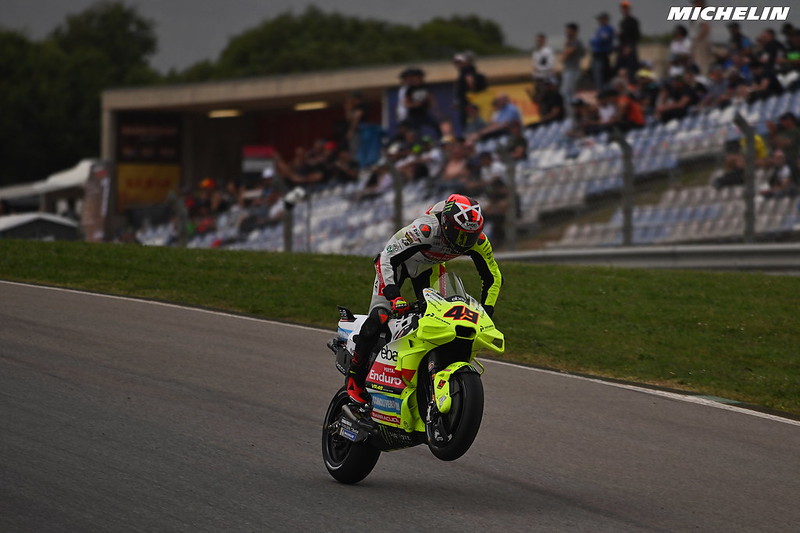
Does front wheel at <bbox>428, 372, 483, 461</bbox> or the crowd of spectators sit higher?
the crowd of spectators

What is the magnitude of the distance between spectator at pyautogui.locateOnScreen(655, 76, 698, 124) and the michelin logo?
4.70 feet

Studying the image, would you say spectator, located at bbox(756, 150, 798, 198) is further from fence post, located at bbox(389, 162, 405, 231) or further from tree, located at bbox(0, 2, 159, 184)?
tree, located at bbox(0, 2, 159, 184)

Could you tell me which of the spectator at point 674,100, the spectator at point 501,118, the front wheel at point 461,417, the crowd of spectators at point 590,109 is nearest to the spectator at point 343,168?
the crowd of spectators at point 590,109

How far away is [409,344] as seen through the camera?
276 inches

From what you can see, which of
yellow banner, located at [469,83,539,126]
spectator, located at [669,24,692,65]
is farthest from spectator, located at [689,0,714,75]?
yellow banner, located at [469,83,539,126]

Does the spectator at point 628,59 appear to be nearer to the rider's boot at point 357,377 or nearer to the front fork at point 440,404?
the rider's boot at point 357,377

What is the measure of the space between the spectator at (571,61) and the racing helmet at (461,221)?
17.9 meters

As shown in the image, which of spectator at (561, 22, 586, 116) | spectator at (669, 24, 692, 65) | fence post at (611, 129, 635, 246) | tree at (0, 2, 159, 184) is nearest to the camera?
fence post at (611, 129, 635, 246)

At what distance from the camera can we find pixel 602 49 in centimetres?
2339

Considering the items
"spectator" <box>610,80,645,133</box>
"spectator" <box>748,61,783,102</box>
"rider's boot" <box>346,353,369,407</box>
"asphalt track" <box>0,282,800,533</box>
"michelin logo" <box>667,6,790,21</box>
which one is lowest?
"asphalt track" <box>0,282,800,533</box>

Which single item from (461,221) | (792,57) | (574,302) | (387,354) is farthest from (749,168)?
(387,354)

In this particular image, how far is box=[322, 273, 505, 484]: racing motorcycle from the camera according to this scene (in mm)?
6461

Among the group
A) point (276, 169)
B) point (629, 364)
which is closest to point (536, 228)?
point (629, 364)

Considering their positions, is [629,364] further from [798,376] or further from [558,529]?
[558,529]
